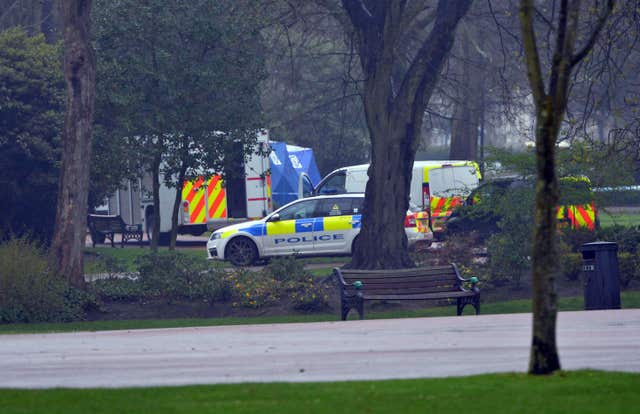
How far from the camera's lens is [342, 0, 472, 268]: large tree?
17.2m

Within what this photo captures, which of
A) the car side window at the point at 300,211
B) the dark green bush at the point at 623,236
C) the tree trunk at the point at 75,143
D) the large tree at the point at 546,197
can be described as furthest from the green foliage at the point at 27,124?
the large tree at the point at 546,197

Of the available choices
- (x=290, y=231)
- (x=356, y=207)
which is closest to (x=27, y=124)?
(x=290, y=231)

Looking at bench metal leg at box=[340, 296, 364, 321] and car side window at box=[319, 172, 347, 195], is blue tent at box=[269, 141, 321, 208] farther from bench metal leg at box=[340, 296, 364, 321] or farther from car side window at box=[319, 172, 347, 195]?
bench metal leg at box=[340, 296, 364, 321]

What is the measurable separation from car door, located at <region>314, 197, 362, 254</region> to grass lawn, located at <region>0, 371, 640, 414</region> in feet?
46.4

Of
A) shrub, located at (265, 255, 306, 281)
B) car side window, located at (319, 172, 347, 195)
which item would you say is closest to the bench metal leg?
shrub, located at (265, 255, 306, 281)

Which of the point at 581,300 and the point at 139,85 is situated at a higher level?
the point at 139,85

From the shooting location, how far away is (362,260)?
17.5 m

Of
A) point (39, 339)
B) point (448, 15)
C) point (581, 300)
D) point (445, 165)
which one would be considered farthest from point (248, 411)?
point (445, 165)

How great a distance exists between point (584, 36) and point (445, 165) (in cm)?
1165

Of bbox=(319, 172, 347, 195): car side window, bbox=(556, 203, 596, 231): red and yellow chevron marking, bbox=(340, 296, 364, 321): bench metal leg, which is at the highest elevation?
bbox=(319, 172, 347, 195): car side window

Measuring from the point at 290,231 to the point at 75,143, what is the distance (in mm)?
7096

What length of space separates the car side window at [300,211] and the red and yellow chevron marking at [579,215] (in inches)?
220

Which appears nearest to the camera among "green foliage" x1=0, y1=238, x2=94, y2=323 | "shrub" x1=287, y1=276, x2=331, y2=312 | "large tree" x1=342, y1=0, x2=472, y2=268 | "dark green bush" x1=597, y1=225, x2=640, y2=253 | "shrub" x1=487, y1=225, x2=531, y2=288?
"green foliage" x1=0, y1=238, x2=94, y2=323

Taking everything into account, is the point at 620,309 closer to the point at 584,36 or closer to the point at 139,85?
the point at 584,36
